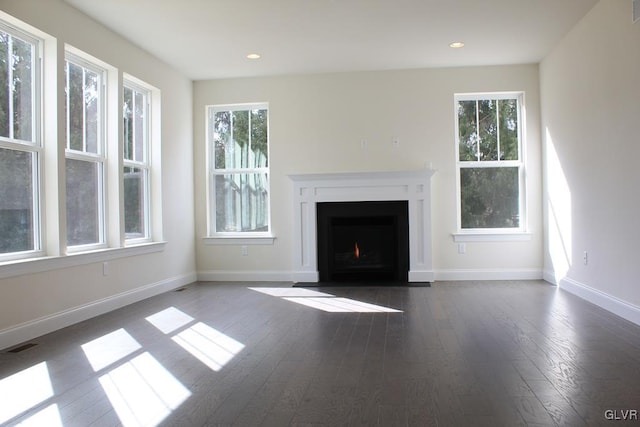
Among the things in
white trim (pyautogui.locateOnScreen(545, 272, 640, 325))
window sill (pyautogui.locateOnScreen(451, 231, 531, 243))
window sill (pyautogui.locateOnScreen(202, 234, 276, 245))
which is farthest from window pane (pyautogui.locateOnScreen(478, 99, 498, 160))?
window sill (pyautogui.locateOnScreen(202, 234, 276, 245))

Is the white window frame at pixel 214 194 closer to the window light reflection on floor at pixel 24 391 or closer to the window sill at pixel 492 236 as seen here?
the window sill at pixel 492 236

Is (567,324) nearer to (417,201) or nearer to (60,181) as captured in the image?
(417,201)

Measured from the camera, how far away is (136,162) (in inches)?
212

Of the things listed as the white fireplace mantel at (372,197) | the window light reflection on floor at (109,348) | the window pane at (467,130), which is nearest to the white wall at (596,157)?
the window pane at (467,130)

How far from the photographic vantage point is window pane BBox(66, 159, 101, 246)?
14.1 feet

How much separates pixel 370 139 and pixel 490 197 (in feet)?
5.67

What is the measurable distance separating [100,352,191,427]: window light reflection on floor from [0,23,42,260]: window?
5.01 ft

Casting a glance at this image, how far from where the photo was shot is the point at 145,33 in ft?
16.1

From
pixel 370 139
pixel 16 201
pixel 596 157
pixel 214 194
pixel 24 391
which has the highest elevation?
pixel 370 139

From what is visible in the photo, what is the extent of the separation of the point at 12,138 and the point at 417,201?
4.34m

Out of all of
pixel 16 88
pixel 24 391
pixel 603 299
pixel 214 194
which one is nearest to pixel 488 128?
pixel 603 299

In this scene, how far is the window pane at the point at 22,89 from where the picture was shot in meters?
3.74

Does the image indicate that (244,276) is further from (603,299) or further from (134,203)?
(603,299)

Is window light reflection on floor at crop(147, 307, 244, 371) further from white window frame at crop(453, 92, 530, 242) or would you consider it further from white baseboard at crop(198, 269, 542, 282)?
white window frame at crop(453, 92, 530, 242)
